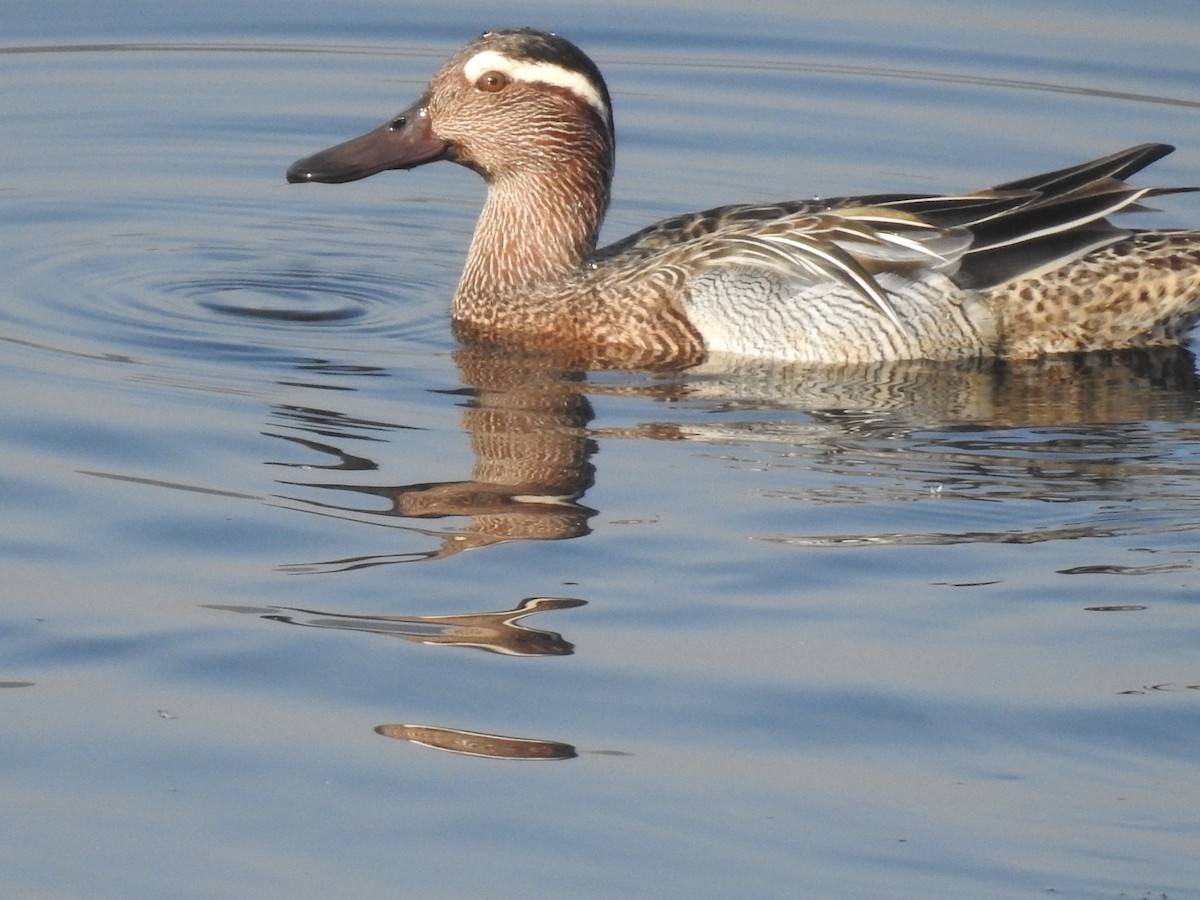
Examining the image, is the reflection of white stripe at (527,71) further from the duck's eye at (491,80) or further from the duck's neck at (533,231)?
the duck's neck at (533,231)

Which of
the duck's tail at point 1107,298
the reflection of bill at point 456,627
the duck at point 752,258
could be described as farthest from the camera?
the duck's tail at point 1107,298

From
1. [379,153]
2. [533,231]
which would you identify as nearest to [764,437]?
[533,231]

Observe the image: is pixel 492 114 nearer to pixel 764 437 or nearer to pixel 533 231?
pixel 533 231

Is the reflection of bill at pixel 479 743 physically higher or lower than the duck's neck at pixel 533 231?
lower

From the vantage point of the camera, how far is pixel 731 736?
5602 millimetres

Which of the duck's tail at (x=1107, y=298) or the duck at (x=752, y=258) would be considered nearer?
the duck at (x=752, y=258)

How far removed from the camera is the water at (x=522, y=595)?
5.09 metres

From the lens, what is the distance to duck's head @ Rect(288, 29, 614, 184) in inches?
381

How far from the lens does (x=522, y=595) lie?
21.0 ft

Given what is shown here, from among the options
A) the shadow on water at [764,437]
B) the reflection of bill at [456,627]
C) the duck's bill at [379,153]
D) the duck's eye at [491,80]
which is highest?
the duck's eye at [491,80]

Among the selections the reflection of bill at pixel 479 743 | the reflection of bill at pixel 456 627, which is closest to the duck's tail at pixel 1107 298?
the reflection of bill at pixel 456 627

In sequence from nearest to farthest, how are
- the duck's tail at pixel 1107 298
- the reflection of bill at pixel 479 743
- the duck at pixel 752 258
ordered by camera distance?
the reflection of bill at pixel 479 743
the duck at pixel 752 258
the duck's tail at pixel 1107 298

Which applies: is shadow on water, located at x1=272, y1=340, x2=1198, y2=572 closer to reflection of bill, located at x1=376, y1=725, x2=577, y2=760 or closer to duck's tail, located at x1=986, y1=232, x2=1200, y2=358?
duck's tail, located at x1=986, y1=232, x2=1200, y2=358

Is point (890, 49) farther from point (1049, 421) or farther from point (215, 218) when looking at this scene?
point (1049, 421)
